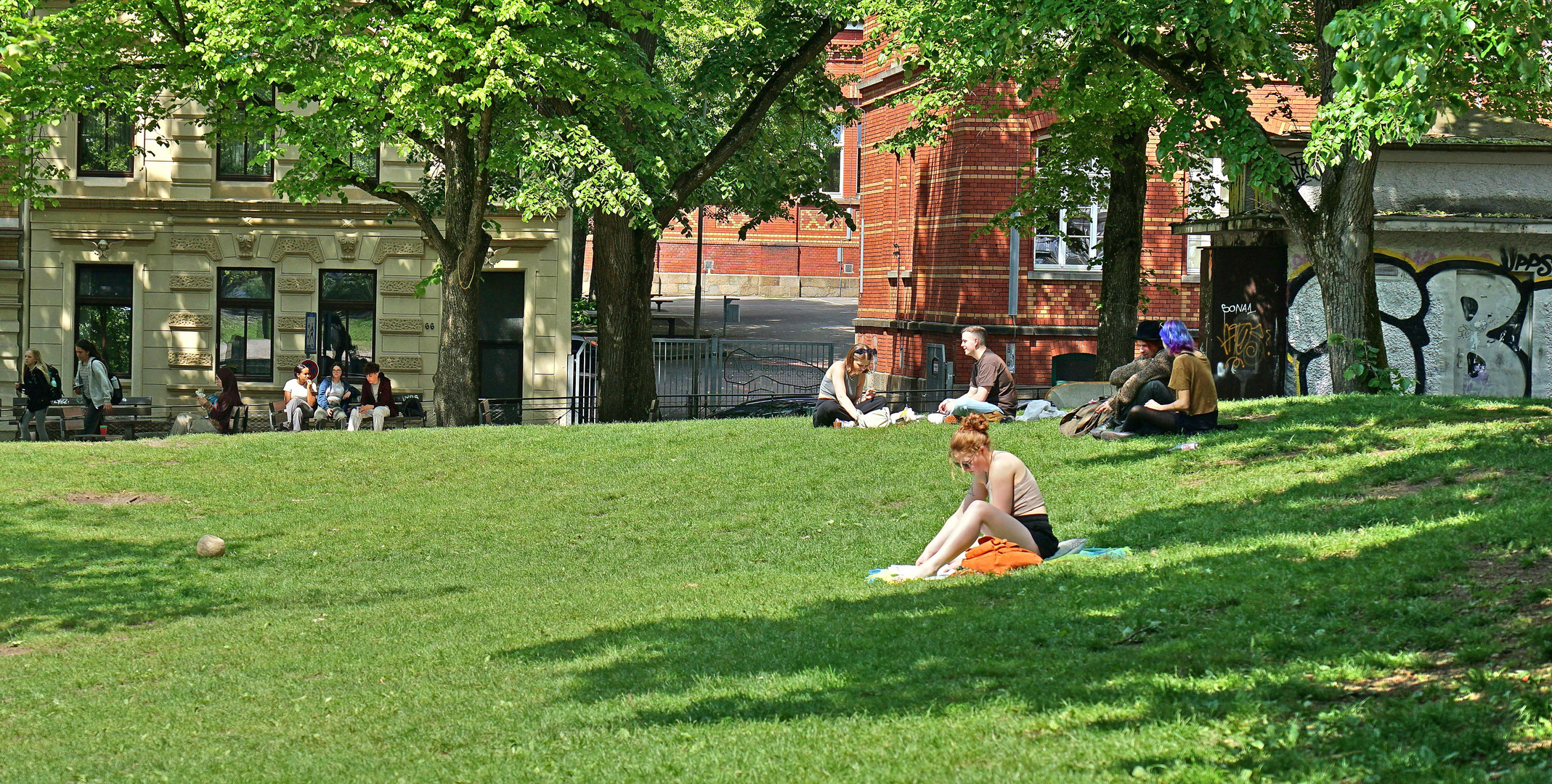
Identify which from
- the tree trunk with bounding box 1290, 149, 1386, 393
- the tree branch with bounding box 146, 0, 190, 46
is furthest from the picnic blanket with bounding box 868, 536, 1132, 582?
the tree branch with bounding box 146, 0, 190, 46

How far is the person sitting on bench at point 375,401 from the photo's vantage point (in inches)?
835

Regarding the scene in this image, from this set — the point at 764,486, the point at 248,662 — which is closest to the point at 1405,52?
the point at 248,662

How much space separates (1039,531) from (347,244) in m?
19.4

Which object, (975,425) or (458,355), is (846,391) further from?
(975,425)

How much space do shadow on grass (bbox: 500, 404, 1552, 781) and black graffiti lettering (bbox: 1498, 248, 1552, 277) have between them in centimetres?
820

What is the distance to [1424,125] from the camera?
9.07 meters

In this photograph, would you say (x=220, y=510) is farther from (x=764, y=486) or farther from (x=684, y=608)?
(x=684, y=608)

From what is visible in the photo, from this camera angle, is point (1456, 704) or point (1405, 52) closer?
point (1456, 704)

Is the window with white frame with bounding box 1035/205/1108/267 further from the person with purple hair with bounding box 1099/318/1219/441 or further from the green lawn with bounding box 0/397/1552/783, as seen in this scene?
the person with purple hair with bounding box 1099/318/1219/441

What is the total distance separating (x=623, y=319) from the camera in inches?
816

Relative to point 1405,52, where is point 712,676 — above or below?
below

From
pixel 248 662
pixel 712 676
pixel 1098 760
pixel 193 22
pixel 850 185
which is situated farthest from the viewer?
pixel 850 185

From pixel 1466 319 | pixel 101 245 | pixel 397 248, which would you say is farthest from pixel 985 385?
pixel 101 245

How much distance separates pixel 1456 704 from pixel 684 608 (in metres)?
4.99
